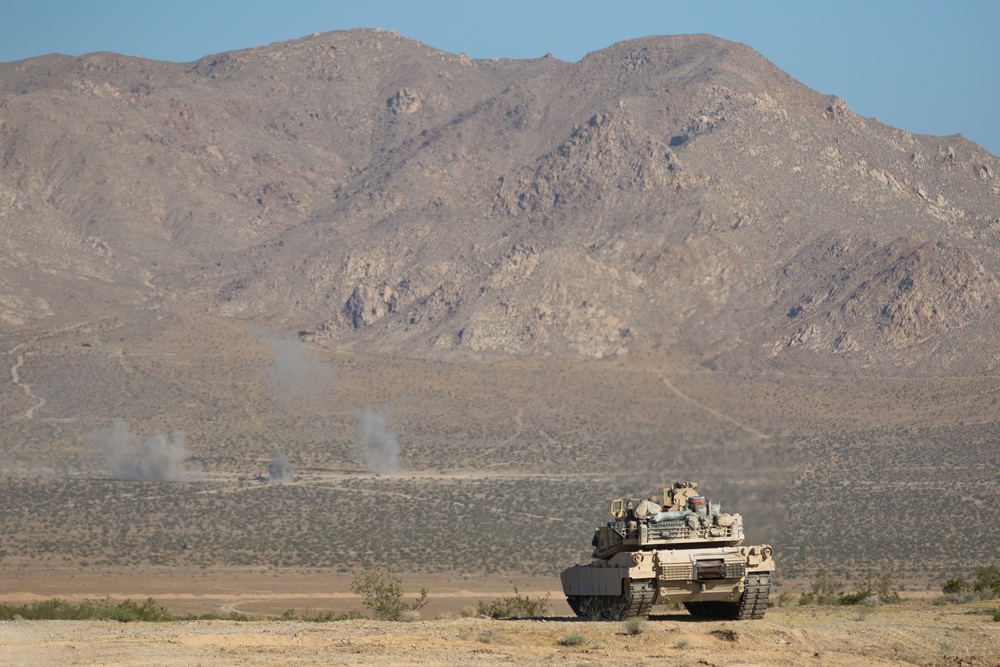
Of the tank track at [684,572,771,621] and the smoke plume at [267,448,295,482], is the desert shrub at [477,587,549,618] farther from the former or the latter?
the smoke plume at [267,448,295,482]

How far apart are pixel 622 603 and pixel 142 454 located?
56.6 meters

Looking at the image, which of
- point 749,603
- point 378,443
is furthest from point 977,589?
point 378,443

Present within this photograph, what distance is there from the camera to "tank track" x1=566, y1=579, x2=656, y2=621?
78.9 ft

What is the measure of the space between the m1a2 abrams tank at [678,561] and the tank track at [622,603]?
0.02 m

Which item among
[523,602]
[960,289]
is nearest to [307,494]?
[523,602]

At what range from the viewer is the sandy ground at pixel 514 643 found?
67.1ft

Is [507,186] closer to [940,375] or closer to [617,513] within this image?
[940,375]

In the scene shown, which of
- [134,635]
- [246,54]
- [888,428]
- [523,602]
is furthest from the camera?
[246,54]

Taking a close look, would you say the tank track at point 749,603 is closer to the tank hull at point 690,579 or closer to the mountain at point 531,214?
the tank hull at point 690,579

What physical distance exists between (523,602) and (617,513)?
5.36m

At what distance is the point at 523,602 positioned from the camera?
30125 millimetres

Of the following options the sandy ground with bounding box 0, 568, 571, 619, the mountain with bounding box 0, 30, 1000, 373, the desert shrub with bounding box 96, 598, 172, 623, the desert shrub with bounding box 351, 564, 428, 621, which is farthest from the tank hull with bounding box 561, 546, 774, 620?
the mountain with bounding box 0, 30, 1000, 373

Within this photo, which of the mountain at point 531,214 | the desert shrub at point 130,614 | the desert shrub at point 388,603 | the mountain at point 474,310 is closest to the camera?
the desert shrub at point 130,614

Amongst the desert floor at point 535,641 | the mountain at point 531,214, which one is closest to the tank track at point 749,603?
the desert floor at point 535,641
